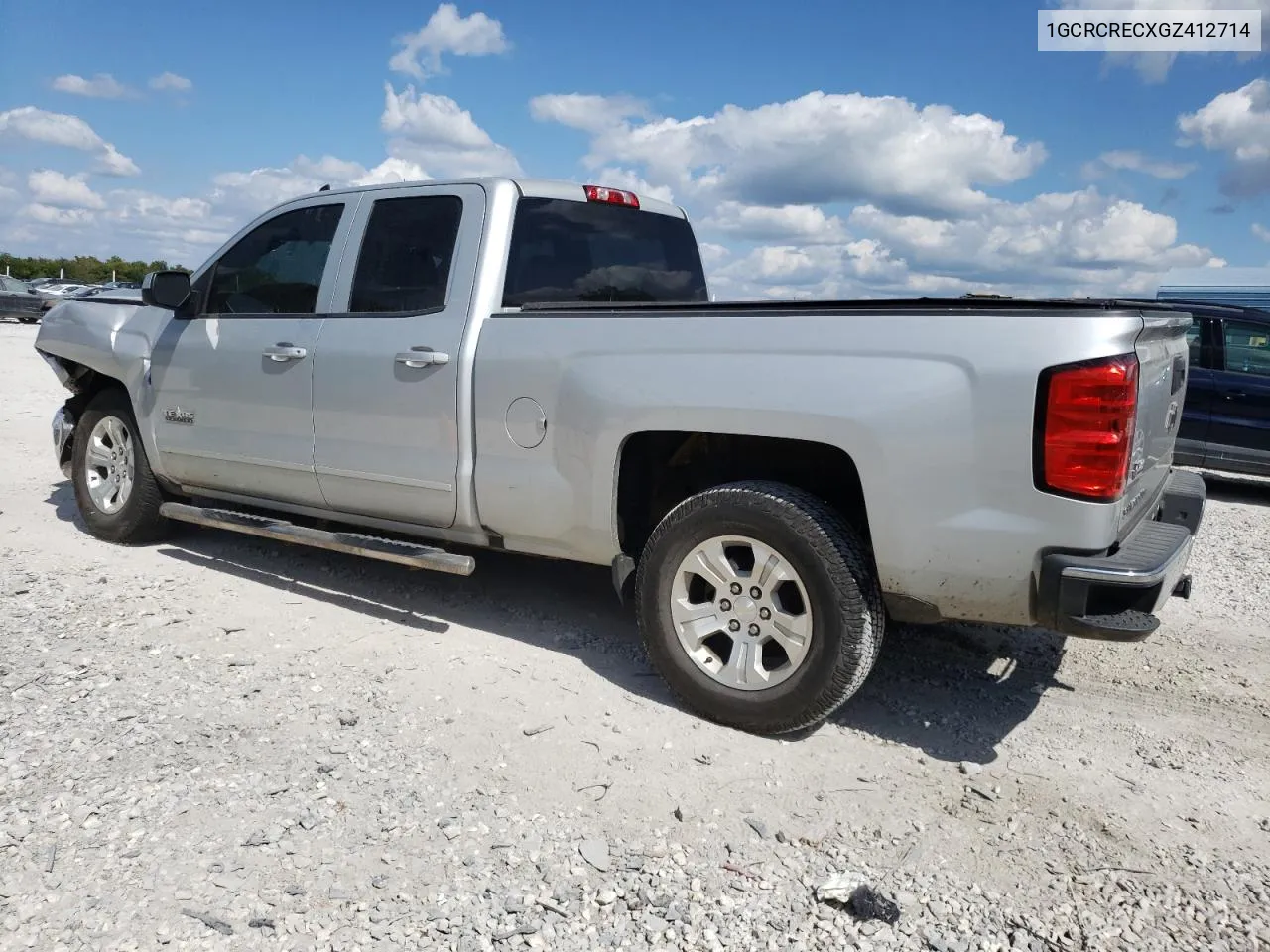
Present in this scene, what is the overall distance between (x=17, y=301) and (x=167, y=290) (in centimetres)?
2883

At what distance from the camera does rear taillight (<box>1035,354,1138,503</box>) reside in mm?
2947

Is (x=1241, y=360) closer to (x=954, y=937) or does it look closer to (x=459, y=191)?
(x=459, y=191)

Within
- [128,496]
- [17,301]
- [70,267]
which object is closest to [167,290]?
[128,496]

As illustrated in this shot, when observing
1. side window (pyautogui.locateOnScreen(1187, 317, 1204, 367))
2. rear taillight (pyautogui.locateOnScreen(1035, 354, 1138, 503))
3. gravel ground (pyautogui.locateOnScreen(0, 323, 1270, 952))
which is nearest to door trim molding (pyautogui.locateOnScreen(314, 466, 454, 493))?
gravel ground (pyautogui.locateOnScreen(0, 323, 1270, 952))

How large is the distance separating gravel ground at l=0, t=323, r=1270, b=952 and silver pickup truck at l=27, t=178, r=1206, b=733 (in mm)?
422

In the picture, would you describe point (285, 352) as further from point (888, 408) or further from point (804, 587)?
point (888, 408)

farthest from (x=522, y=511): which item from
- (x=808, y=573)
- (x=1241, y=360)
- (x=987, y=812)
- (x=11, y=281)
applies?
(x=11, y=281)

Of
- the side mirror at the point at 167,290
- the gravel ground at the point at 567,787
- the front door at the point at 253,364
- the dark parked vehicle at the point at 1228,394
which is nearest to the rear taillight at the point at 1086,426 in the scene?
the gravel ground at the point at 567,787

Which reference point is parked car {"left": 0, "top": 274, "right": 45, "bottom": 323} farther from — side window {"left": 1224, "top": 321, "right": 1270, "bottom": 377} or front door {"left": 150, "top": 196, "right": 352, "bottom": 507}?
side window {"left": 1224, "top": 321, "right": 1270, "bottom": 377}

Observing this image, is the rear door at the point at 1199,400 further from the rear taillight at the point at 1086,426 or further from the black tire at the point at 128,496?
the black tire at the point at 128,496

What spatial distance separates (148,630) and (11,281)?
30676 mm

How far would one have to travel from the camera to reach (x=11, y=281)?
97.1 ft

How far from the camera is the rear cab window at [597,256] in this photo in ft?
14.7

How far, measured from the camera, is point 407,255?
460cm
